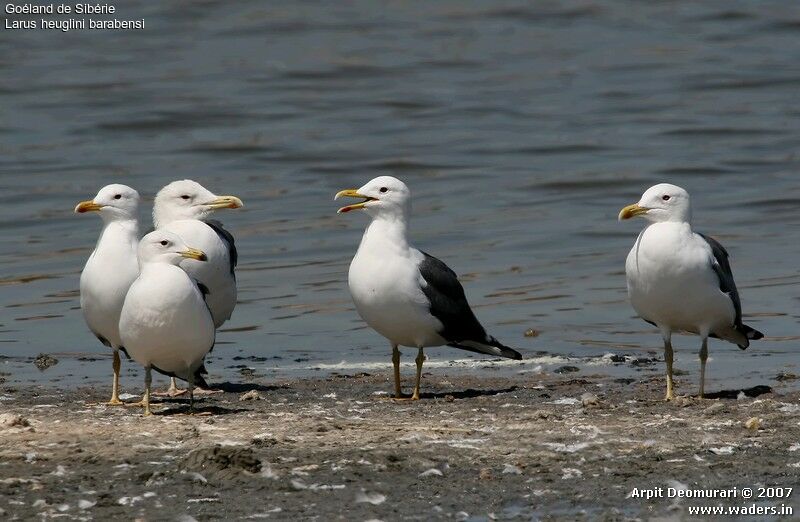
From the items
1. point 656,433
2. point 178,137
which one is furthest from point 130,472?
point 178,137

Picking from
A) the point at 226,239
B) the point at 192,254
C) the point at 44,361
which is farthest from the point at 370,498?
the point at 44,361

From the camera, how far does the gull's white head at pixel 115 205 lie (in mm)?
9594

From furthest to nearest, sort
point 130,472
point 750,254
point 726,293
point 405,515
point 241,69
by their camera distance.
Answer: point 241,69 → point 750,254 → point 726,293 → point 130,472 → point 405,515

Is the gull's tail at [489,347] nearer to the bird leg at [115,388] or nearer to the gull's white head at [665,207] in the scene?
the gull's white head at [665,207]

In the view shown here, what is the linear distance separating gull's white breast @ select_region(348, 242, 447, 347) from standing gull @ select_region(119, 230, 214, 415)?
A: 3.63ft

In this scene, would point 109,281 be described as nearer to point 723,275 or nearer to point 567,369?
point 567,369

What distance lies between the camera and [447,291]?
973 centimetres

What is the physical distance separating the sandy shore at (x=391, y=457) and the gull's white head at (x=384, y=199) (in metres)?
1.23

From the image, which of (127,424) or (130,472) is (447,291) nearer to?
(127,424)

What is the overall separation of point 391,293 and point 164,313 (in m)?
1.54

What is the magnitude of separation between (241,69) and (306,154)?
7.61m

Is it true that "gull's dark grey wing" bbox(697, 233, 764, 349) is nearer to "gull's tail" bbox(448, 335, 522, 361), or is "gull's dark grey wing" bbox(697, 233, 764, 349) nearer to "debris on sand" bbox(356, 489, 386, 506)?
"gull's tail" bbox(448, 335, 522, 361)

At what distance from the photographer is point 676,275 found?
9344 mm

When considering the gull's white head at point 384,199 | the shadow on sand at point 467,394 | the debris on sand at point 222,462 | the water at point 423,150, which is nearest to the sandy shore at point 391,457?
the debris on sand at point 222,462
